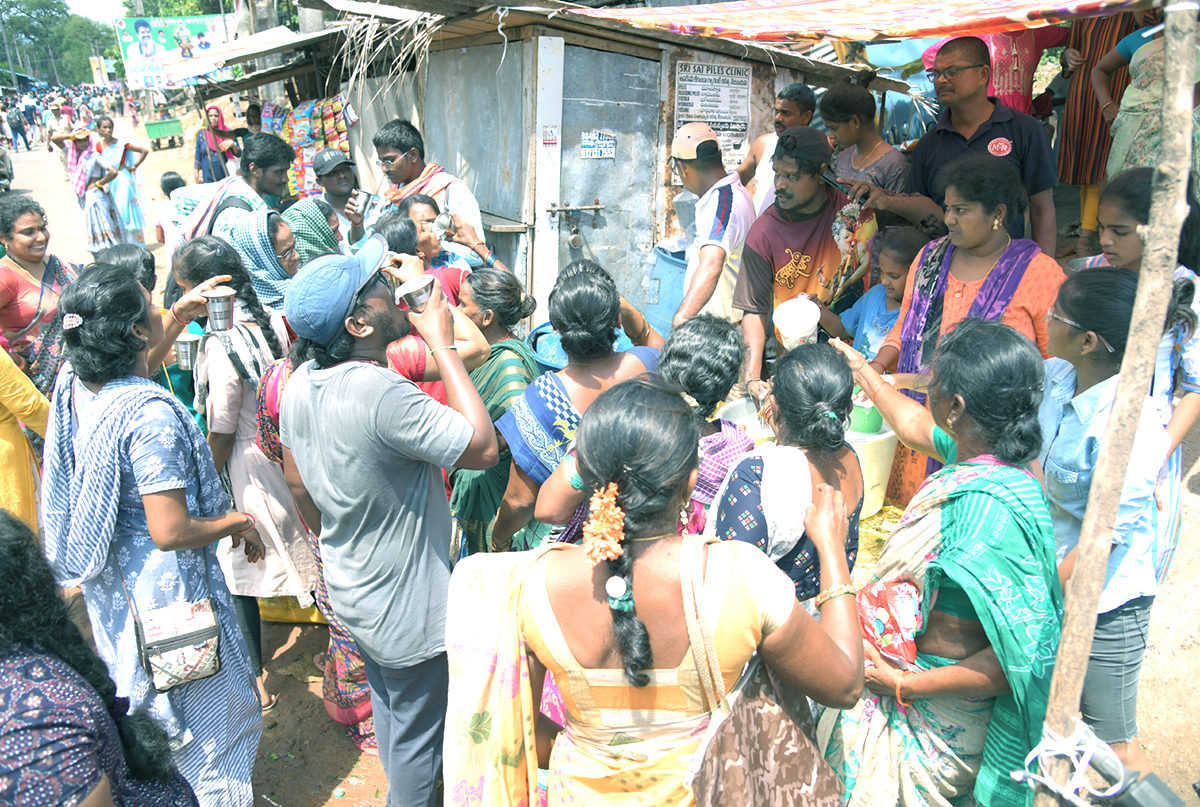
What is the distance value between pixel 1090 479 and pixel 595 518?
1.63 m

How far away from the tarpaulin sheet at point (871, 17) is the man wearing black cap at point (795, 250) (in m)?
0.57

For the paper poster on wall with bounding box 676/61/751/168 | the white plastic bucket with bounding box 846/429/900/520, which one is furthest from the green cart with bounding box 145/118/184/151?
the white plastic bucket with bounding box 846/429/900/520

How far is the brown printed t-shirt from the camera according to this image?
12.8ft

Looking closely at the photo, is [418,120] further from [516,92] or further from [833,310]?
[833,310]

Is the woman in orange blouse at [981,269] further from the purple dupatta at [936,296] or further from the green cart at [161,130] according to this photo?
the green cart at [161,130]

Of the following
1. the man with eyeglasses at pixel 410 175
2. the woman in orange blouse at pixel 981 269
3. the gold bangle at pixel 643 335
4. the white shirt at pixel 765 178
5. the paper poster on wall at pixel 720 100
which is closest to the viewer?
the woman in orange blouse at pixel 981 269

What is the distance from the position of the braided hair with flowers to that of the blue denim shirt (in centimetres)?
132

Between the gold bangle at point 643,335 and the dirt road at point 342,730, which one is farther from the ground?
the gold bangle at point 643,335

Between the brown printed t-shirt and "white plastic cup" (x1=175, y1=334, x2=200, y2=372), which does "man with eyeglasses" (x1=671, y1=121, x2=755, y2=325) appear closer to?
the brown printed t-shirt

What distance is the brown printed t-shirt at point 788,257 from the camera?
389 cm

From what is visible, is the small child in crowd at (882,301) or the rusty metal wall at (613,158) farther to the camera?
the rusty metal wall at (613,158)

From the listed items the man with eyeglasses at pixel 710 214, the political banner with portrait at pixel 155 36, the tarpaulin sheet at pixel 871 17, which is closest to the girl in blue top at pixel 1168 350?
the tarpaulin sheet at pixel 871 17

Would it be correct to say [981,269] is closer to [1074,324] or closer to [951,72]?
[1074,324]

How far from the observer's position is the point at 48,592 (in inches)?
59.8
